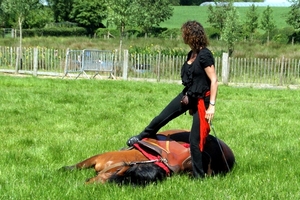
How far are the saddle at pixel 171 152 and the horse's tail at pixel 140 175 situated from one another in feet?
0.55

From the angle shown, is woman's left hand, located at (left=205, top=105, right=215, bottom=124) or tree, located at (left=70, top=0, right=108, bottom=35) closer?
woman's left hand, located at (left=205, top=105, right=215, bottom=124)

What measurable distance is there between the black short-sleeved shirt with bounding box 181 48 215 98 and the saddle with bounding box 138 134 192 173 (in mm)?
638

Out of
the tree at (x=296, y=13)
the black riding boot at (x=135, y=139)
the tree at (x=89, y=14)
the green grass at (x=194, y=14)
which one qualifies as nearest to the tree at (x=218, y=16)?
the tree at (x=296, y=13)

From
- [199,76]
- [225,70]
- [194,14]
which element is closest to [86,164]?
[199,76]

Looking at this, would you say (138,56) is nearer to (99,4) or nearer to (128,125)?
(128,125)

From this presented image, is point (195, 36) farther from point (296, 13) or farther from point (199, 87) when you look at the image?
point (296, 13)

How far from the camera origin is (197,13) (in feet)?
311

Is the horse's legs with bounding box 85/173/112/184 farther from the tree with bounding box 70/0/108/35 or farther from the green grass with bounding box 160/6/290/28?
the green grass with bounding box 160/6/290/28

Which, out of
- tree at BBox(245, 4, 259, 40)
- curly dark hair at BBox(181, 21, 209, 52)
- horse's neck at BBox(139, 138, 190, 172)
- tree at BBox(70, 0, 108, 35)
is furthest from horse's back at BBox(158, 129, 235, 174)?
tree at BBox(70, 0, 108, 35)

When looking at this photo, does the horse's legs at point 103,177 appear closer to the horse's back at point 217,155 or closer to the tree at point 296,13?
the horse's back at point 217,155

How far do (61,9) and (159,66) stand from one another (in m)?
68.0

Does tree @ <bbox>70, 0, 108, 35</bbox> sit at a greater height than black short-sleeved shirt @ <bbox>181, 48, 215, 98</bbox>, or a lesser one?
greater

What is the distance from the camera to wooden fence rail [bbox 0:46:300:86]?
2456cm

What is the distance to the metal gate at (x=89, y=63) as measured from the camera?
83.7 feet
